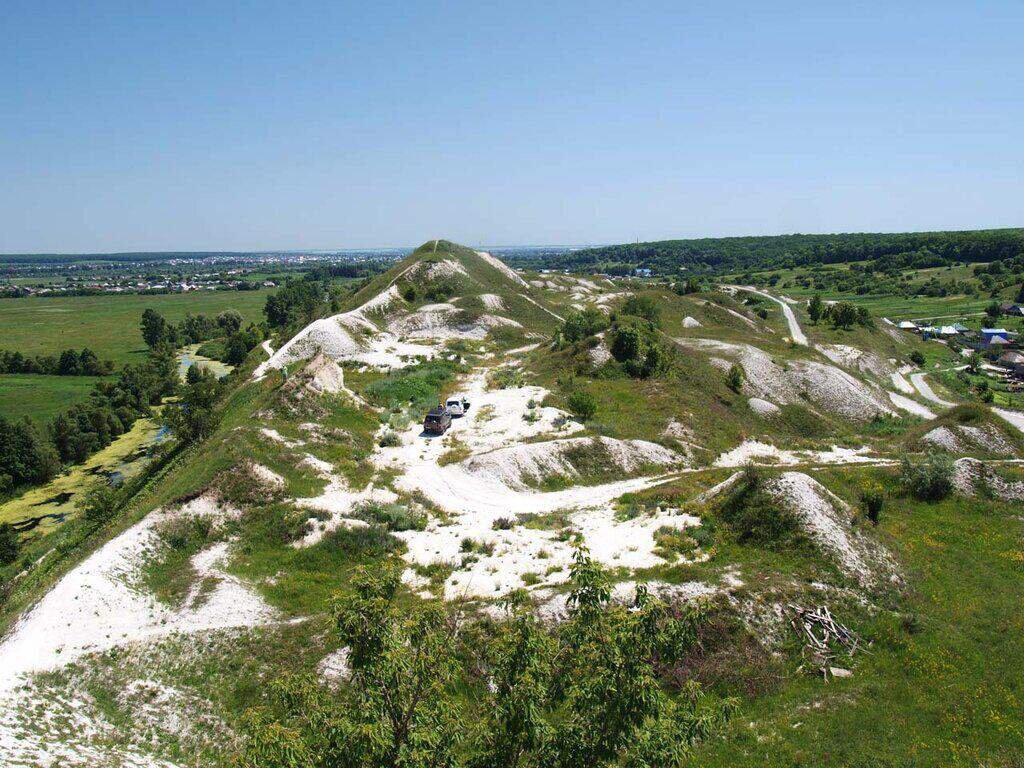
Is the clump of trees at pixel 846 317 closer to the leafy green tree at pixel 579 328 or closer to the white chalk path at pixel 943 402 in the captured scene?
the white chalk path at pixel 943 402

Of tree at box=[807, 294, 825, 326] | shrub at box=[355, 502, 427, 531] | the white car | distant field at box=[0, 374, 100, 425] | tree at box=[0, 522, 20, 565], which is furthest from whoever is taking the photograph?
tree at box=[807, 294, 825, 326]

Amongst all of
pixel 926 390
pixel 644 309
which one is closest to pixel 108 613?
pixel 644 309

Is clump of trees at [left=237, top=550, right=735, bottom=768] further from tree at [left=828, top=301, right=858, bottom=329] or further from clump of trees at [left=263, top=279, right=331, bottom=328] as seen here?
clump of trees at [left=263, top=279, right=331, bottom=328]

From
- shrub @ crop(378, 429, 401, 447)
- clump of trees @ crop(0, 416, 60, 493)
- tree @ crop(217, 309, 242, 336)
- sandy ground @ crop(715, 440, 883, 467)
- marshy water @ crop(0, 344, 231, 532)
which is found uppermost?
tree @ crop(217, 309, 242, 336)

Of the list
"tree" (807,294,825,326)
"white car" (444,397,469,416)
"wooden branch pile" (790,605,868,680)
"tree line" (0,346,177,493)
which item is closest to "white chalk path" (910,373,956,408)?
"tree" (807,294,825,326)

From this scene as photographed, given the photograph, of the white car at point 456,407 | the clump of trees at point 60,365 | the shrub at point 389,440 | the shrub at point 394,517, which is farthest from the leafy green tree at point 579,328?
the clump of trees at point 60,365

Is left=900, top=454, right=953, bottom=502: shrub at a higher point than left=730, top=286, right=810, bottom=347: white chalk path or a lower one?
lower

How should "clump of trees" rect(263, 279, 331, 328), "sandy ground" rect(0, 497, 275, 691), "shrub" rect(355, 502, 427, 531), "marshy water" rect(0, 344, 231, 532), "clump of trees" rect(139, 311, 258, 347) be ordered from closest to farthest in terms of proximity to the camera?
1. "sandy ground" rect(0, 497, 275, 691)
2. "shrub" rect(355, 502, 427, 531)
3. "marshy water" rect(0, 344, 231, 532)
4. "clump of trees" rect(139, 311, 258, 347)
5. "clump of trees" rect(263, 279, 331, 328)

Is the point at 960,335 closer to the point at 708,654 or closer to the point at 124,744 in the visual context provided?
the point at 708,654
